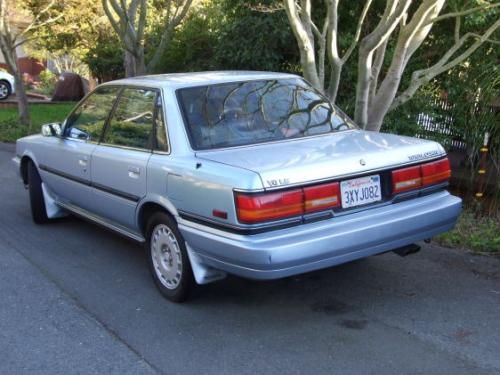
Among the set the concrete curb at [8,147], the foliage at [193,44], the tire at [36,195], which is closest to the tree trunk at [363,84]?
the tire at [36,195]

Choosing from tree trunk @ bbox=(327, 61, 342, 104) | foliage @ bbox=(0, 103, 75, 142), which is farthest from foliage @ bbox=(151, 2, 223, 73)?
tree trunk @ bbox=(327, 61, 342, 104)

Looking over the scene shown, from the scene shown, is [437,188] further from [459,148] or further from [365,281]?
[459,148]

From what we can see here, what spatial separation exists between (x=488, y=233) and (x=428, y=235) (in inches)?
66.4

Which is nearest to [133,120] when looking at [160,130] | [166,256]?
[160,130]

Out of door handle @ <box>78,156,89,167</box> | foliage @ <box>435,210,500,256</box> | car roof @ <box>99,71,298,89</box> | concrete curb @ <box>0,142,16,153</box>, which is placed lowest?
foliage @ <box>435,210,500,256</box>

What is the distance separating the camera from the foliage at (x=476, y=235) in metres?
5.37

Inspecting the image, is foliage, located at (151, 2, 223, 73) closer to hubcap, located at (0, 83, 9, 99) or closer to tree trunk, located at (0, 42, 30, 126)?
tree trunk, located at (0, 42, 30, 126)

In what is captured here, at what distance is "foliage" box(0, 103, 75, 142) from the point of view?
45.4 feet

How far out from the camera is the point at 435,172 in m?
4.32

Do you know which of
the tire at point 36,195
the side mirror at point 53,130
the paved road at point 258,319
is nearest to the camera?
the paved road at point 258,319

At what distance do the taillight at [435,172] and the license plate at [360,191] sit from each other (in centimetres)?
43

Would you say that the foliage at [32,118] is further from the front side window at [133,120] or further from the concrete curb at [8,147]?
the front side window at [133,120]

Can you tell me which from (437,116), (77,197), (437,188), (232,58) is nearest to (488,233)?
(437,188)

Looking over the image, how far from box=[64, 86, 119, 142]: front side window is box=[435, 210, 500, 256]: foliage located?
10.5ft
